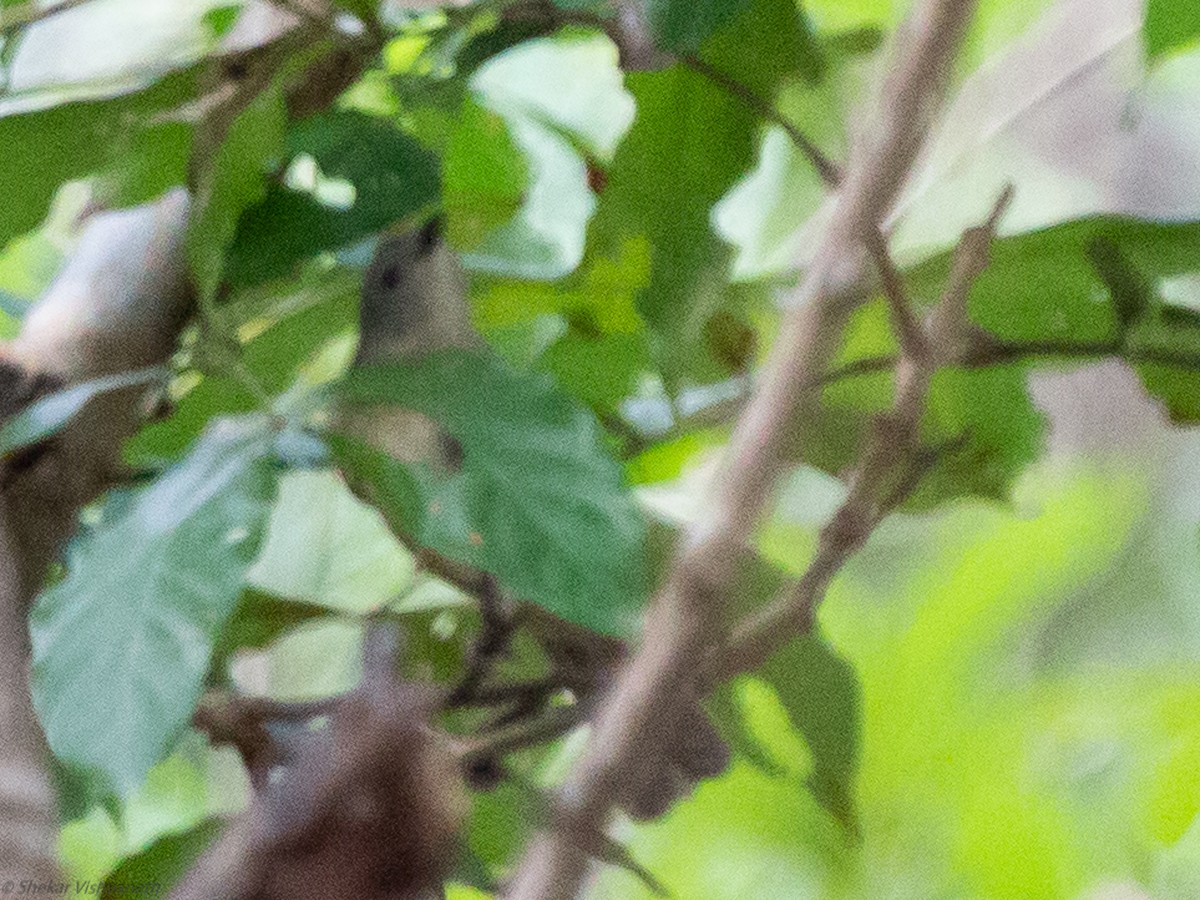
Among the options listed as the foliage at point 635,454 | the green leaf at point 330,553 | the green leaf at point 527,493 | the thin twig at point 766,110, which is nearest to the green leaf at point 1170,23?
the foliage at point 635,454

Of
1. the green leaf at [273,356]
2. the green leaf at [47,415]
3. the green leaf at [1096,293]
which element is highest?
the green leaf at [47,415]

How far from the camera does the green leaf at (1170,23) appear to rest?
329 mm

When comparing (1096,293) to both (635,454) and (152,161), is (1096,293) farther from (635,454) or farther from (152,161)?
(152,161)

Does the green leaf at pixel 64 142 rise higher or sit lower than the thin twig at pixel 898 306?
higher

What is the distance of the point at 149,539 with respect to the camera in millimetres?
274

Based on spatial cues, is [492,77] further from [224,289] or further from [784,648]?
[784,648]

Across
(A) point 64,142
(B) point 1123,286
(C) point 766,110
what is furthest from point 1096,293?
(A) point 64,142

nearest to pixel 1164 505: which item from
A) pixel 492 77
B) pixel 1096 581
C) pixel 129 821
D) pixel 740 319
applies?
pixel 1096 581

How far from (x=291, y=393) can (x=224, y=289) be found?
0.05m

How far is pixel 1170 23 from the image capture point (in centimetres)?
33

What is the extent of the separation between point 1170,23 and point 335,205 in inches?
10.8

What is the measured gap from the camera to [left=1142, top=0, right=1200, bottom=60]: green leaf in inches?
13.0

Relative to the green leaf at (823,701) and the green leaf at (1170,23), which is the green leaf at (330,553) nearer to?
the green leaf at (823,701)

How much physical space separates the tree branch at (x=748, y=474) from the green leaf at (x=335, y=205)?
0.47 feet
